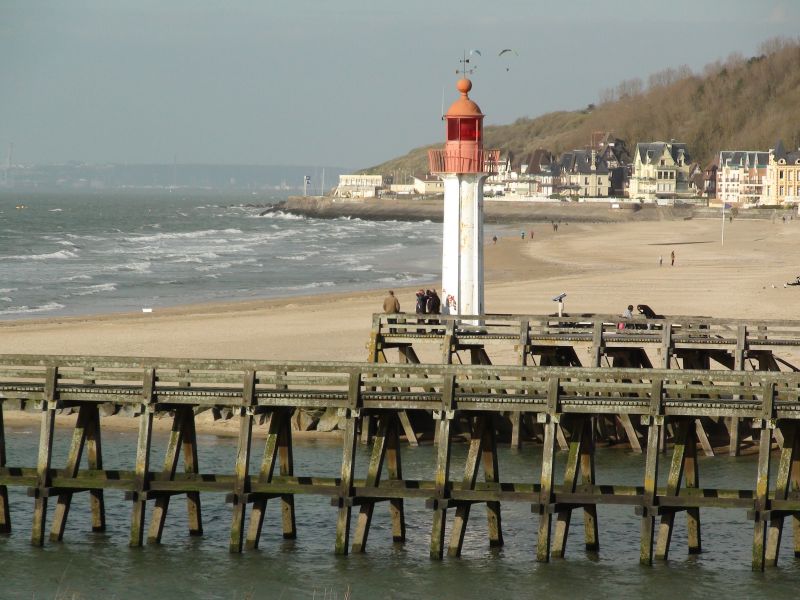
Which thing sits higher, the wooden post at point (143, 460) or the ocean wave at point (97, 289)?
the wooden post at point (143, 460)

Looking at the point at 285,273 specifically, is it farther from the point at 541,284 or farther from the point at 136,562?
the point at 136,562

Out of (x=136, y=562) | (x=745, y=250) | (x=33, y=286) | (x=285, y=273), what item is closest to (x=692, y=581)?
(x=136, y=562)

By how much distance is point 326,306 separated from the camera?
46000 millimetres

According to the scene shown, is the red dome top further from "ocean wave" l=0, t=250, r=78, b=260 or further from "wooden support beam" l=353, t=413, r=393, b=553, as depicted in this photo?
"ocean wave" l=0, t=250, r=78, b=260

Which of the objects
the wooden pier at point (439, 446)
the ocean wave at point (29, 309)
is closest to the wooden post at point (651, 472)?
the wooden pier at point (439, 446)

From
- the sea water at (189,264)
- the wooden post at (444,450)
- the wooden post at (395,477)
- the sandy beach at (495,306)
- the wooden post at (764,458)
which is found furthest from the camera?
the sea water at (189,264)

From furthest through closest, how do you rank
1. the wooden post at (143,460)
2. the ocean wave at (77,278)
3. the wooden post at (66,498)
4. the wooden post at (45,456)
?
the ocean wave at (77,278) → the wooden post at (66,498) → the wooden post at (45,456) → the wooden post at (143,460)

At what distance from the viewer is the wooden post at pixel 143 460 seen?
57.4 feet

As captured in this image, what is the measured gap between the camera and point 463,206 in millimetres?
25859

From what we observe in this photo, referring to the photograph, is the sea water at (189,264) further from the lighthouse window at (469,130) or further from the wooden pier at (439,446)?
the wooden pier at (439,446)

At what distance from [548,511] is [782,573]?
2.94 meters

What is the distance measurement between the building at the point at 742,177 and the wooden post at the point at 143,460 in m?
156

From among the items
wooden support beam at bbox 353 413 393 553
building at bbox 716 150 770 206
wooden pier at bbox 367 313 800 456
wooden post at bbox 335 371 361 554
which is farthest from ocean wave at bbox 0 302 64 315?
building at bbox 716 150 770 206

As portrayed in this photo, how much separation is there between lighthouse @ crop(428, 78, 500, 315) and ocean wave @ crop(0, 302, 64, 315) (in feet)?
87.9
